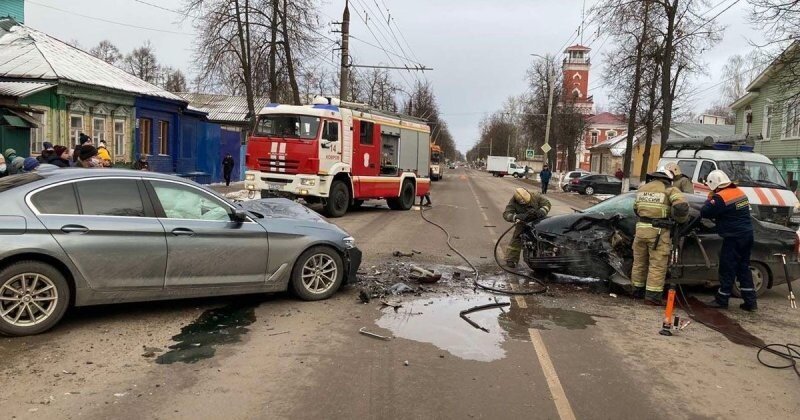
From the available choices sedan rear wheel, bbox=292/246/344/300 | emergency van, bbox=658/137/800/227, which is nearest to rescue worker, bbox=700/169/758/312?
sedan rear wheel, bbox=292/246/344/300

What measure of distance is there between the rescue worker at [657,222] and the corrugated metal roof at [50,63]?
1844 centimetres

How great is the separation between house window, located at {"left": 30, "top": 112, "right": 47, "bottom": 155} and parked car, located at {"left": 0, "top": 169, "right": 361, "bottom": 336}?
15.3 metres

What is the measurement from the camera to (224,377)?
14.7ft

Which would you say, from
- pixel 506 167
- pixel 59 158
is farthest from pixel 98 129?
pixel 506 167

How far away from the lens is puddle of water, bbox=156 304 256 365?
16.1 feet

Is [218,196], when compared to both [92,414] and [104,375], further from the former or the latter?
[92,414]

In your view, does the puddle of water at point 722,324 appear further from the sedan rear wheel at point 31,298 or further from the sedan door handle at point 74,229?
the sedan rear wheel at point 31,298

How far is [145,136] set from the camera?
24.4m

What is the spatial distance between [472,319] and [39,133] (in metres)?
18.0

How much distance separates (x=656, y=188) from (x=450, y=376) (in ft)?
13.6

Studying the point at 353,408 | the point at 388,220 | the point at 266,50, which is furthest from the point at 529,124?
the point at 353,408

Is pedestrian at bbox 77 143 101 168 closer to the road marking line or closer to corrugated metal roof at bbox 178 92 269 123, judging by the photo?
the road marking line

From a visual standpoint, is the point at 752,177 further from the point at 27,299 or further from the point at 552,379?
the point at 27,299

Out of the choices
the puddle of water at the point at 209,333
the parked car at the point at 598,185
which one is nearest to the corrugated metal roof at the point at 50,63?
the puddle of water at the point at 209,333
